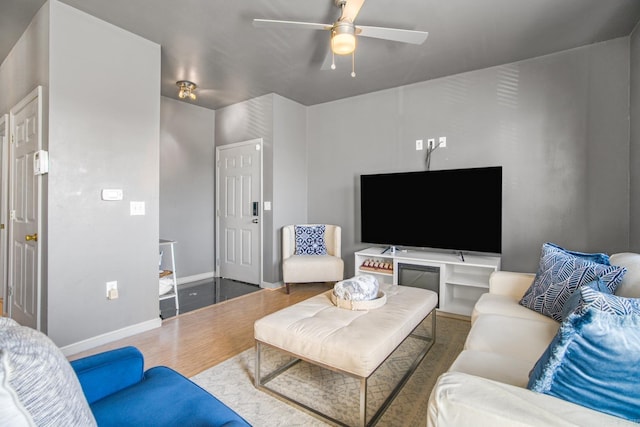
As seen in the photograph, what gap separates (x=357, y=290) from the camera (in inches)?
84.3

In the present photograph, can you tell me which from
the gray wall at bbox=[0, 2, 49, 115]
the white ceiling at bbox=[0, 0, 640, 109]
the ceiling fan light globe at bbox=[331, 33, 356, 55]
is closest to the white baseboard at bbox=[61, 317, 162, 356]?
the gray wall at bbox=[0, 2, 49, 115]

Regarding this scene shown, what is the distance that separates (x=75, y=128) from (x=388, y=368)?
2.97 metres

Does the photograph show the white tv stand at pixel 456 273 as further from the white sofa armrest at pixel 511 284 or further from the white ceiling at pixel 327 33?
the white ceiling at pixel 327 33

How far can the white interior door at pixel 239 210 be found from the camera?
451 centimetres

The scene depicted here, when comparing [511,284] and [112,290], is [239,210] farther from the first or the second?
[511,284]

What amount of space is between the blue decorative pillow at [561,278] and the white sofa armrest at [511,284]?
0.24 metres

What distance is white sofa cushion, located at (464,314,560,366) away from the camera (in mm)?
1536

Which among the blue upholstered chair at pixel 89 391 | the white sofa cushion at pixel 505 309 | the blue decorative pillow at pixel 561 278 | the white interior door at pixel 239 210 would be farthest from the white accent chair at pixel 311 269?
the blue upholstered chair at pixel 89 391

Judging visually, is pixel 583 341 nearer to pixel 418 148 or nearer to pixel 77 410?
pixel 77 410

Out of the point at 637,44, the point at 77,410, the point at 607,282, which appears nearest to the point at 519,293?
the point at 607,282

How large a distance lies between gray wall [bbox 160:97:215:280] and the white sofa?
399 cm

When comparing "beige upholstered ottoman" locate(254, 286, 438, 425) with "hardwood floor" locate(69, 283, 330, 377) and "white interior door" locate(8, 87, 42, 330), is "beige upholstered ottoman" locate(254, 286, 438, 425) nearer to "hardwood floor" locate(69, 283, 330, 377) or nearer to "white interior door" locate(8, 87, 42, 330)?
"hardwood floor" locate(69, 283, 330, 377)

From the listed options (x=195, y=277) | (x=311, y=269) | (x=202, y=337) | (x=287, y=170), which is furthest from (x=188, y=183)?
(x=202, y=337)

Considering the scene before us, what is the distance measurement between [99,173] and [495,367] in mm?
3018
